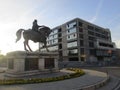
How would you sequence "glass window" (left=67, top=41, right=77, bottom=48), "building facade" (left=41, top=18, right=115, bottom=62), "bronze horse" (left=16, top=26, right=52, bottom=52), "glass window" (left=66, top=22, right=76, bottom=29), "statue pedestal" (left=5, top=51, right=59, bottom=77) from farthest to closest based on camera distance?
"glass window" (left=66, top=22, right=76, bottom=29)
"glass window" (left=67, top=41, right=77, bottom=48)
"building facade" (left=41, top=18, right=115, bottom=62)
"bronze horse" (left=16, top=26, right=52, bottom=52)
"statue pedestal" (left=5, top=51, right=59, bottom=77)

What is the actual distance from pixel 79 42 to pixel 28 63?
5093 cm

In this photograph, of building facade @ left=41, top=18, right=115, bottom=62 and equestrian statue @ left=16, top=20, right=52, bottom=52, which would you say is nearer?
equestrian statue @ left=16, top=20, right=52, bottom=52

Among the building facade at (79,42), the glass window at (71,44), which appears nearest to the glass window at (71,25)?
the building facade at (79,42)

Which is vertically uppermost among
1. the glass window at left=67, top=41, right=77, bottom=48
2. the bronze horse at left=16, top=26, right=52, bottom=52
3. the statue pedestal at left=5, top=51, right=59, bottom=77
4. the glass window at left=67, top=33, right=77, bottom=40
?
the glass window at left=67, top=33, right=77, bottom=40

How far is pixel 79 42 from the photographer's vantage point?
68812 millimetres

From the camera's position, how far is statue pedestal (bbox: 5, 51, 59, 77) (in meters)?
18.7

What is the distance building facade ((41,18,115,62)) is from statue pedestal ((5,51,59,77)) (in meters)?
47.0

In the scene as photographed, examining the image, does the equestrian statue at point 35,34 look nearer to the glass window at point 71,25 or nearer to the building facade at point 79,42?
the building facade at point 79,42

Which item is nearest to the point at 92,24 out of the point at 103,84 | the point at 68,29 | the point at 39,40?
the point at 68,29

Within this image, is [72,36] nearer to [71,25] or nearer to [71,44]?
[71,44]

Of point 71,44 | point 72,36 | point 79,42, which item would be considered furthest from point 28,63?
point 72,36

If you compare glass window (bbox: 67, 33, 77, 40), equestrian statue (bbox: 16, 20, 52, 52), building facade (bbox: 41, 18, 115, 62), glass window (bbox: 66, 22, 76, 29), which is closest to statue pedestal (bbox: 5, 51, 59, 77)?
equestrian statue (bbox: 16, 20, 52, 52)

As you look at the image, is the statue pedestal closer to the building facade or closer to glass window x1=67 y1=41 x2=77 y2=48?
the building facade

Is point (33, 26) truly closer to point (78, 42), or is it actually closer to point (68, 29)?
point (78, 42)
